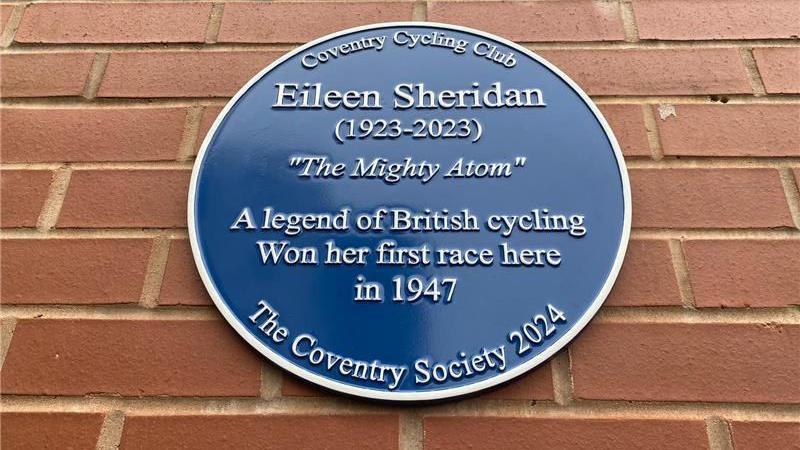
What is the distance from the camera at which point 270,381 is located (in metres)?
0.92

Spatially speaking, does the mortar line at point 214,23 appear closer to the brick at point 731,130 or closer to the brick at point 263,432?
the brick at point 263,432

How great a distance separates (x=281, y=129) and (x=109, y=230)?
35 centimetres

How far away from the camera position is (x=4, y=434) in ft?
3.00

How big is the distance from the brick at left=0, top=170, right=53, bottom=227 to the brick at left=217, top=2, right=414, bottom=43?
44 cm

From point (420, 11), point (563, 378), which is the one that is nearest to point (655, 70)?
point (420, 11)

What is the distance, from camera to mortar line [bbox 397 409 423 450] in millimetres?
874

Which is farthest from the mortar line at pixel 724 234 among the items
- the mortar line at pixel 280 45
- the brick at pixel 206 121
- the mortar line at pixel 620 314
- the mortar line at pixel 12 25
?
the mortar line at pixel 12 25

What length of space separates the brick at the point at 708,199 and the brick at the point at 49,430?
0.95 meters

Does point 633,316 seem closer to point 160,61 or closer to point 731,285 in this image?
point 731,285

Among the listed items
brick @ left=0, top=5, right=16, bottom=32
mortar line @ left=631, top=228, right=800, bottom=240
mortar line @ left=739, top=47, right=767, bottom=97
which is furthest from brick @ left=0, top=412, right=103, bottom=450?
mortar line @ left=739, top=47, right=767, bottom=97

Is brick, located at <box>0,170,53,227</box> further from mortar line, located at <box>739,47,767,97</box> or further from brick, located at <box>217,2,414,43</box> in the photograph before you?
mortar line, located at <box>739,47,767,97</box>

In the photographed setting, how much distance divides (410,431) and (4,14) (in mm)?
1227

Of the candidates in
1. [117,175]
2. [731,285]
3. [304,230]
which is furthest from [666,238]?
[117,175]

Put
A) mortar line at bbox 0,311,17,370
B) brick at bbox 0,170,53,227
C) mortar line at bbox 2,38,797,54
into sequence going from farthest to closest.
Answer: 1. mortar line at bbox 2,38,797,54
2. brick at bbox 0,170,53,227
3. mortar line at bbox 0,311,17,370
